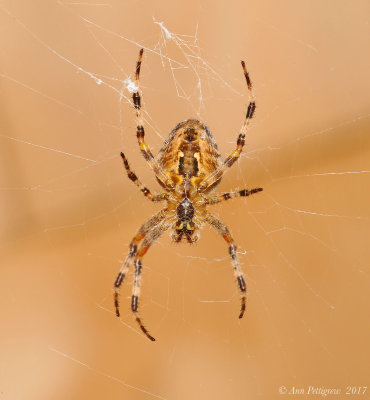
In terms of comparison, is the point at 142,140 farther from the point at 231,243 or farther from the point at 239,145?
the point at 231,243

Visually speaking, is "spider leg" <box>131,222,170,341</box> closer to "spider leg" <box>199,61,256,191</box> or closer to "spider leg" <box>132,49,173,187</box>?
"spider leg" <box>132,49,173,187</box>

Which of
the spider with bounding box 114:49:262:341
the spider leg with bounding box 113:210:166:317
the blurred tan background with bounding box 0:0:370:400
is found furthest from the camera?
the blurred tan background with bounding box 0:0:370:400

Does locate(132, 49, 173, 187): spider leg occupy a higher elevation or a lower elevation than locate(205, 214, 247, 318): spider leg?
higher

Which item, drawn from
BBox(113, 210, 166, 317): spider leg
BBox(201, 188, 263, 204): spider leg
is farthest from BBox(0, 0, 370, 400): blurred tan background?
BBox(201, 188, 263, 204): spider leg

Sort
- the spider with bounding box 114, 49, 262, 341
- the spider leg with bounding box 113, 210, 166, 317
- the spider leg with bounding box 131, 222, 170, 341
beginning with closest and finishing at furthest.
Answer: the spider with bounding box 114, 49, 262, 341
the spider leg with bounding box 131, 222, 170, 341
the spider leg with bounding box 113, 210, 166, 317

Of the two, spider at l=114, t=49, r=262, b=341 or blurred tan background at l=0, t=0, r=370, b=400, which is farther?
blurred tan background at l=0, t=0, r=370, b=400

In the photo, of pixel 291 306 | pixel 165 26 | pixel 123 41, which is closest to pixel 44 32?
pixel 123 41

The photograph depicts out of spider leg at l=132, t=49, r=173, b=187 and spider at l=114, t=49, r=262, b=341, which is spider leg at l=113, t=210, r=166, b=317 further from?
spider leg at l=132, t=49, r=173, b=187

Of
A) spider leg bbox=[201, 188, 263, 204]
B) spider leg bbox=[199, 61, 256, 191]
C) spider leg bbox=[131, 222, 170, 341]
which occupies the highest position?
spider leg bbox=[199, 61, 256, 191]
